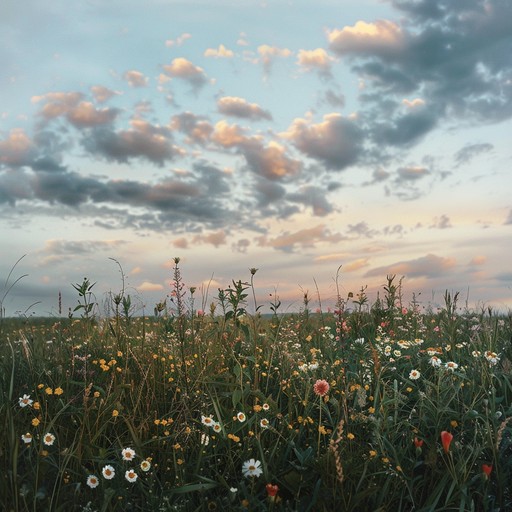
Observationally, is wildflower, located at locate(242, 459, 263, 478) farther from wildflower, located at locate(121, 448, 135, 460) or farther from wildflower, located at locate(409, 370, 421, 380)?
wildflower, located at locate(409, 370, 421, 380)

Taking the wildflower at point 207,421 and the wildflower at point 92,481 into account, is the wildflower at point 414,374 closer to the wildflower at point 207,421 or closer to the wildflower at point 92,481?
the wildflower at point 207,421

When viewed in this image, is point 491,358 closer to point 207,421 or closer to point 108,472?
point 207,421

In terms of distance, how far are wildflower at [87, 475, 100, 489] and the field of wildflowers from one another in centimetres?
2

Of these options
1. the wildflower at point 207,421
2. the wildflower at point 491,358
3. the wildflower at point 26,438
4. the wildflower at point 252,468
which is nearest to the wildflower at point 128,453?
the wildflower at point 207,421

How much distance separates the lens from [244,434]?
4.29m

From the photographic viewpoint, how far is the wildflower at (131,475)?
12.1 feet

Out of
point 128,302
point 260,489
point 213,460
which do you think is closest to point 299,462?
point 260,489

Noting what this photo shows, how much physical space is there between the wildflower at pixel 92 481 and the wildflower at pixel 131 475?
185mm

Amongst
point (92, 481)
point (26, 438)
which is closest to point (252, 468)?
point (92, 481)

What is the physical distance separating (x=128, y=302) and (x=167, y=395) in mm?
1475

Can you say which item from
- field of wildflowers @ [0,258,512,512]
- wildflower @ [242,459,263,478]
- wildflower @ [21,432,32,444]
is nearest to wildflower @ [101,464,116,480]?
field of wildflowers @ [0,258,512,512]

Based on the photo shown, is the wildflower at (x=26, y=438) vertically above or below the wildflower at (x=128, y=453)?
above

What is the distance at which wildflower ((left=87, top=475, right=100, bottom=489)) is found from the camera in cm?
364

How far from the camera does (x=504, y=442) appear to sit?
14.0 ft
